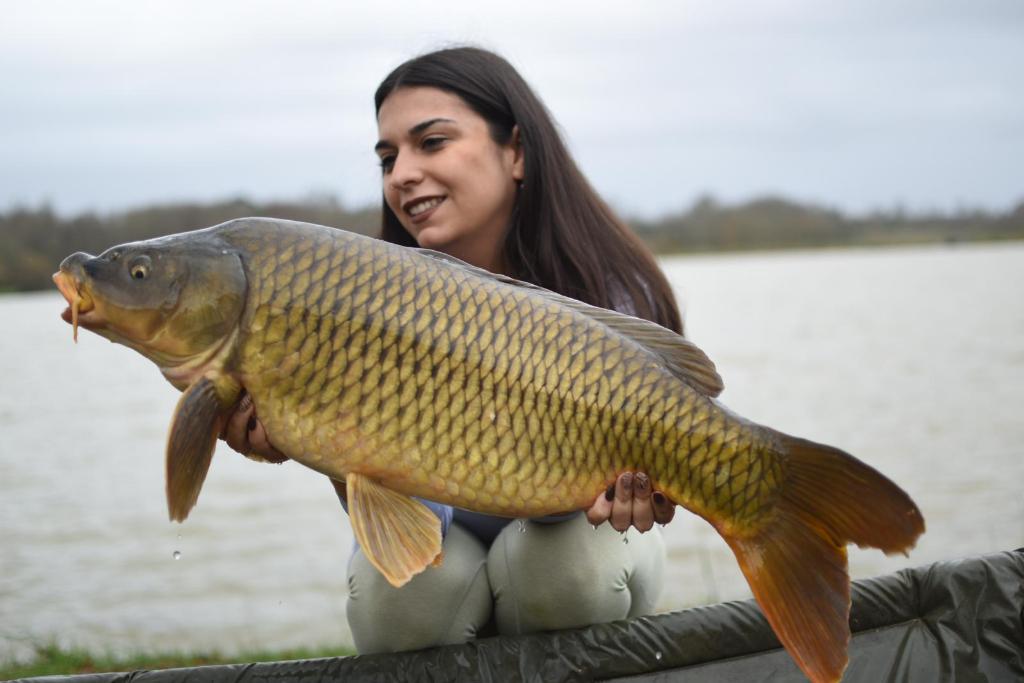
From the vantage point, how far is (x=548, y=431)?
1502mm

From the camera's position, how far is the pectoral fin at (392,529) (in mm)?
1444

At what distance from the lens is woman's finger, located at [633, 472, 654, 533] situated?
1.56m

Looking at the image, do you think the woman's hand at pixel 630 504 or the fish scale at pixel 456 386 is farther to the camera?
the woman's hand at pixel 630 504

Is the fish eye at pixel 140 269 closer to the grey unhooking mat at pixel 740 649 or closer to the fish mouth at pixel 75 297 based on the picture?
the fish mouth at pixel 75 297

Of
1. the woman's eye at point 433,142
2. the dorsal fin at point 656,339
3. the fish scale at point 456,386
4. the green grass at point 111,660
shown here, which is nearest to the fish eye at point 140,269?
the fish scale at point 456,386

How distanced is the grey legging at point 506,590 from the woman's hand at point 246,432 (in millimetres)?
556

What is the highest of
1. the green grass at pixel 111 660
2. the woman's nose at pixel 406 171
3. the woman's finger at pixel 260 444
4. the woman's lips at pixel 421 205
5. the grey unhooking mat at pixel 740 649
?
the woman's nose at pixel 406 171

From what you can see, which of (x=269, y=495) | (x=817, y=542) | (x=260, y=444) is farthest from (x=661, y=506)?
(x=269, y=495)

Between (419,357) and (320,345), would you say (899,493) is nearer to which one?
(419,357)

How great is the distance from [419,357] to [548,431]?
219 mm

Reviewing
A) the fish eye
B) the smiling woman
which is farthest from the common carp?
the smiling woman

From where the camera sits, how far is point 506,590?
201 cm

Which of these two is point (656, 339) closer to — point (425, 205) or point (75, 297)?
point (425, 205)

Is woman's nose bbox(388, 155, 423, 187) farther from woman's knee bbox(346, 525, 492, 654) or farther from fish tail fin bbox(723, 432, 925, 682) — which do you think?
fish tail fin bbox(723, 432, 925, 682)
